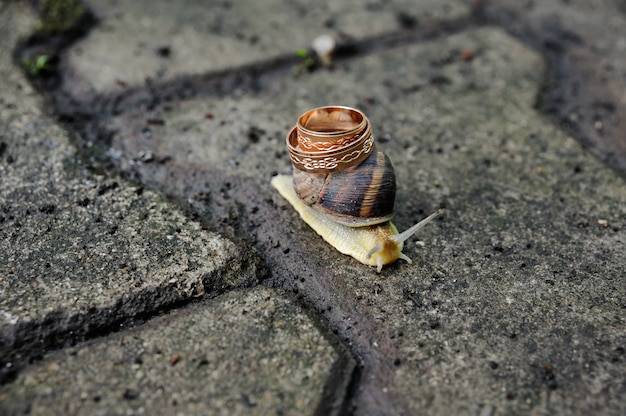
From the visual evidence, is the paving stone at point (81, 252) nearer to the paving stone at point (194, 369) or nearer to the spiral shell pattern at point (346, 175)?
the paving stone at point (194, 369)

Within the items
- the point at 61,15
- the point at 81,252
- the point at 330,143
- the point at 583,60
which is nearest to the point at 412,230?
the point at 330,143

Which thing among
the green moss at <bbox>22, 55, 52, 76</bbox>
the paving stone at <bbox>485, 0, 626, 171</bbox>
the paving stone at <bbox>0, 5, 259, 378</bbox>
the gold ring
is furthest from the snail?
the green moss at <bbox>22, 55, 52, 76</bbox>

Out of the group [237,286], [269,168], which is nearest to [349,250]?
[237,286]

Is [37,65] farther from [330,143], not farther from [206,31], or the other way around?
[330,143]

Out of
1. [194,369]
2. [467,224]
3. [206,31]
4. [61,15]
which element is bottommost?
[467,224]

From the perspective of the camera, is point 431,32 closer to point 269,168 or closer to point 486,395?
point 269,168

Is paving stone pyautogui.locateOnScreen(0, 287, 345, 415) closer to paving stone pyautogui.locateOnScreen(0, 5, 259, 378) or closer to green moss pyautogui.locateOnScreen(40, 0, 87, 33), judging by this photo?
paving stone pyautogui.locateOnScreen(0, 5, 259, 378)
